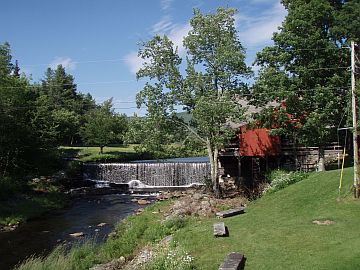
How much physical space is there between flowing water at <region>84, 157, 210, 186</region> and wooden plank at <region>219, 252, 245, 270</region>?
2985 centimetres

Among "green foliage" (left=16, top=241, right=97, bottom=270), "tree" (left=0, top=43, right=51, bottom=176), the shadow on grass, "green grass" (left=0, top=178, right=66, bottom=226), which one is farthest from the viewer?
the shadow on grass

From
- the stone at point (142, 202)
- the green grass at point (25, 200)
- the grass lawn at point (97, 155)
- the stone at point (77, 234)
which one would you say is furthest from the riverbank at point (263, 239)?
the grass lawn at point (97, 155)

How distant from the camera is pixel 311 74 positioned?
28.7 m

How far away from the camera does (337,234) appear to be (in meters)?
14.9

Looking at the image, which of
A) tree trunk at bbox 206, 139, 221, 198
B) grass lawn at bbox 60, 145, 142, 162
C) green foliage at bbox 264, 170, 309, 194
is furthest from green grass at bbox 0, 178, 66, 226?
grass lawn at bbox 60, 145, 142, 162

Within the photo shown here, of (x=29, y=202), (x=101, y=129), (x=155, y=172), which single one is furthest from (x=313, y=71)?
(x=101, y=129)

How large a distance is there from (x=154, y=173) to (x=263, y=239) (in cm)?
3218

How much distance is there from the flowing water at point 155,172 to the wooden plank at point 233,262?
29.8 metres

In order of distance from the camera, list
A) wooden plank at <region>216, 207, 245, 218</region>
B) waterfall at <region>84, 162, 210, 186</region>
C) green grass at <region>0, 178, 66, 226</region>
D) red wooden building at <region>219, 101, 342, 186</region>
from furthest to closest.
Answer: waterfall at <region>84, 162, 210, 186</region> < red wooden building at <region>219, 101, 342, 186</region> < green grass at <region>0, 178, 66, 226</region> < wooden plank at <region>216, 207, 245, 218</region>

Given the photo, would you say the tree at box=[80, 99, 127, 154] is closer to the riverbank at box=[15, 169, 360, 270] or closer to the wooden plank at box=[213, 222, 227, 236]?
the riverbank at box=[15, 169, 360, 270]

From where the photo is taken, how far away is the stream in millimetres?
22136

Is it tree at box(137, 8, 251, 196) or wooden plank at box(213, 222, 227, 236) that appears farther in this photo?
tree at box(137, 8, 251, 196)

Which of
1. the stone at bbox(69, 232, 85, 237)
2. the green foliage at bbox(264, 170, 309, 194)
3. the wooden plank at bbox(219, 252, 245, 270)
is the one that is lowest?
the stone at bbox(69, 232, 85, 237)

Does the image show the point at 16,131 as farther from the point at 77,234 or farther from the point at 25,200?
the point at 77,234
